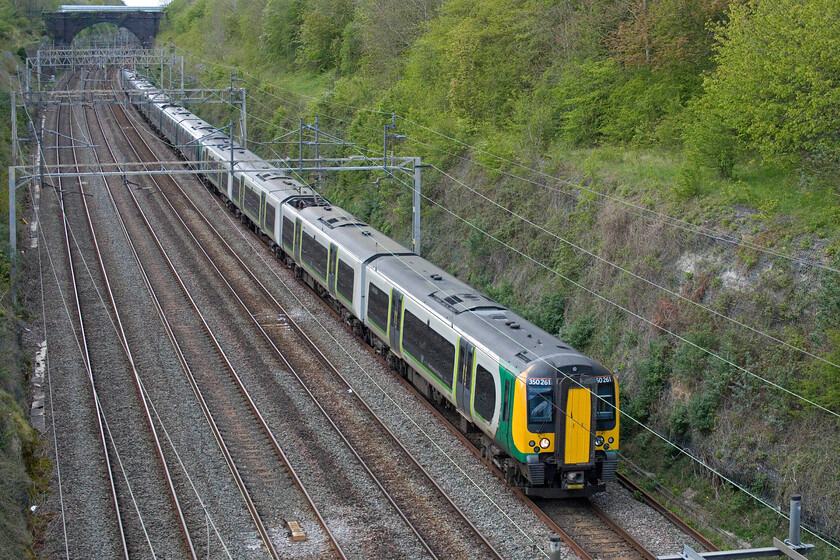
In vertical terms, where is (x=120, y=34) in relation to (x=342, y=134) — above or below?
above

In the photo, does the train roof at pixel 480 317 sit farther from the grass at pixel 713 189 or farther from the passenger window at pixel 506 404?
the grass at pixel 713 189

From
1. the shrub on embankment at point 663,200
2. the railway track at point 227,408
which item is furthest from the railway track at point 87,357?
the shrub on embankment at point 663,200

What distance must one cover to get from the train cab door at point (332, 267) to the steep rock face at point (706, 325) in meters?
4.27

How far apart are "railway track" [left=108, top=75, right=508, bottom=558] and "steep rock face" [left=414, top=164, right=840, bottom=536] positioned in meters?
4.24

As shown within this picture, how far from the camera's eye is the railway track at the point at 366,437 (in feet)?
43.2

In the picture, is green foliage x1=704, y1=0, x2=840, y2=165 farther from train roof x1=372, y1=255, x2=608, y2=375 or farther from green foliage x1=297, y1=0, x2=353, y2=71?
green foliage x1=297, y1=0, x2=353, y2=71

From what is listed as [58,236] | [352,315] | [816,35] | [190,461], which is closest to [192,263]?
[58,236]

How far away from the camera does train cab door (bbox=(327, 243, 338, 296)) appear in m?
22.4

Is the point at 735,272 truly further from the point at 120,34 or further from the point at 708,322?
the point at 120,34

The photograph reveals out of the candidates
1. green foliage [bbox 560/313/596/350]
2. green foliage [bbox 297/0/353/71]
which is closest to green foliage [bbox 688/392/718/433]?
green foliage [bbox 560/313/596/350]

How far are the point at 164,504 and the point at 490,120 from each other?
1816cm

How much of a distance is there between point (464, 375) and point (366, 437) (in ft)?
8.33

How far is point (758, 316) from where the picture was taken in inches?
599

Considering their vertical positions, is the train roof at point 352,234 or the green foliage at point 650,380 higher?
the train roof at point 352,234
